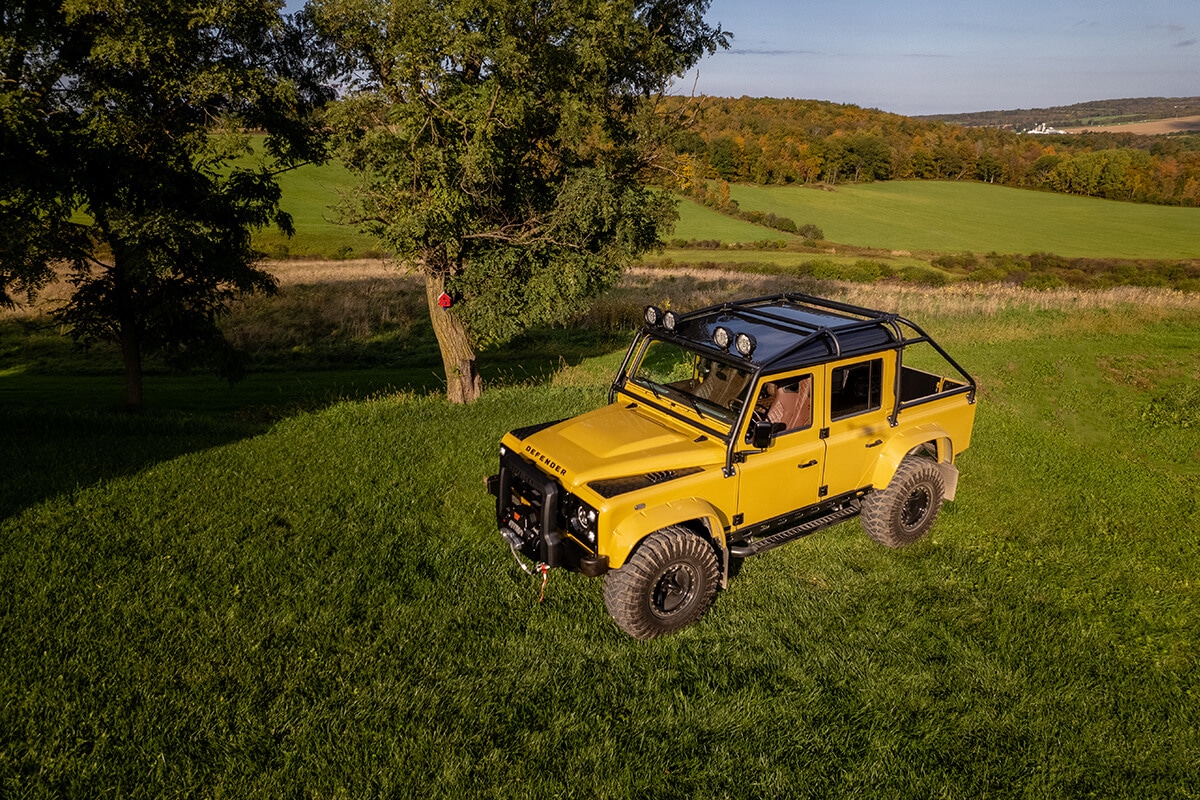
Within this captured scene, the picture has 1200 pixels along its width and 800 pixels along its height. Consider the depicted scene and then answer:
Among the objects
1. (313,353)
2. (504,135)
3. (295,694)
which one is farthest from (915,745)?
(313,353)

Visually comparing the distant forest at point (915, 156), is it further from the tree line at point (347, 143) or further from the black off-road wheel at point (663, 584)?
the black off-road wheel at point (663, 584)

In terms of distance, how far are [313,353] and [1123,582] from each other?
805 inches

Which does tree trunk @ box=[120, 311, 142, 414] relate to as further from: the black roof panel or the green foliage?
the black roof panel

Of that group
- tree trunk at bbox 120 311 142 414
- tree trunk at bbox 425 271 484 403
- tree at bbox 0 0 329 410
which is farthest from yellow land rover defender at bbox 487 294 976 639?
tree trunk at bbox 120 311 142 414

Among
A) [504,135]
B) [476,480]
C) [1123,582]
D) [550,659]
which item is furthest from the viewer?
[504,135]

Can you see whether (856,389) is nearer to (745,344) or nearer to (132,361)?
(745,344)

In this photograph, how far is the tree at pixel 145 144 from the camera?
385 inches

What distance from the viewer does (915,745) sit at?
499 cm

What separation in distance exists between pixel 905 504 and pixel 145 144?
12.3 m

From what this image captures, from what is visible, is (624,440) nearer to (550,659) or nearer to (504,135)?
(550,659)

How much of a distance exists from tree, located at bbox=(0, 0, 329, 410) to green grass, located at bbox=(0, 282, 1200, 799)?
3472 millimetres

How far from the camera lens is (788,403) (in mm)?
6887

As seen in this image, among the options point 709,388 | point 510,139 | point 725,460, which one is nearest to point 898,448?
point 709,388

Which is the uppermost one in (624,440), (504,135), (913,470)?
(504,135)
